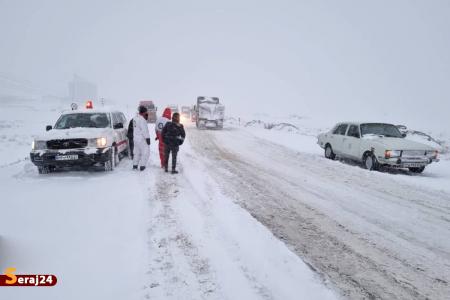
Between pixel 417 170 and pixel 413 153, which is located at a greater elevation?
pixel 413 153

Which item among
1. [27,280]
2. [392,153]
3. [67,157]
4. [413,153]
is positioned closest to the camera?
[27,280]

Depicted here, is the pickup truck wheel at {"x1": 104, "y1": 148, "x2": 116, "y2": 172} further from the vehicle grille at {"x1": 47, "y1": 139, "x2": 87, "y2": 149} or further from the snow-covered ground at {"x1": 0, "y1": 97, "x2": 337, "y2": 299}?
the snow-covered ground at {"x1": 0, "y1": 97, "x2": 337, "y2": 299}

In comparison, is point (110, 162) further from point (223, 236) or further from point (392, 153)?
point (392, 153)

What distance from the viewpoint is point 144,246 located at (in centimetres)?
463

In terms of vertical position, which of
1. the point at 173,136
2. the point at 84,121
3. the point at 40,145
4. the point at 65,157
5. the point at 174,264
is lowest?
the point at 174,264

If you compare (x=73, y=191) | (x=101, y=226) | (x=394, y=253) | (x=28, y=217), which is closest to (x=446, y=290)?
(x=394, y=253)

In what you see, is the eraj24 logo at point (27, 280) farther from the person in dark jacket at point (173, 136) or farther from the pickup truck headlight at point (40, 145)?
the person in dark jacket at point (173, 136)

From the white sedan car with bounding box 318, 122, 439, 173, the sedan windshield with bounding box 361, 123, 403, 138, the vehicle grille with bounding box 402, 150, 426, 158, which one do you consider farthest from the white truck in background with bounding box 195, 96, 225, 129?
the vehicle grille with bounding box 402, 150, 426, 158

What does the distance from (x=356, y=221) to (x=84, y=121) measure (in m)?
8.34

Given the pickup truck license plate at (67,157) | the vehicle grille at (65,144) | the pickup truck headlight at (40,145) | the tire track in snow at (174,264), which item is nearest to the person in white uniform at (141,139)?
the vehicle grille at (65,144)

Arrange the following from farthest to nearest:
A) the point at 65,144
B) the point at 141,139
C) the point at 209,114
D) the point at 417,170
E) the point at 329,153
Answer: the point at 209,114, the point at 329,153, the point at 417,170, the point at 141,139, the point at 65,144

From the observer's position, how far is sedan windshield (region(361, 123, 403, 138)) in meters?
12.2

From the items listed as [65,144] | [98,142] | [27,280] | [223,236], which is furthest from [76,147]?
[223,236]

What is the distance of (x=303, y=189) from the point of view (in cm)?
818
